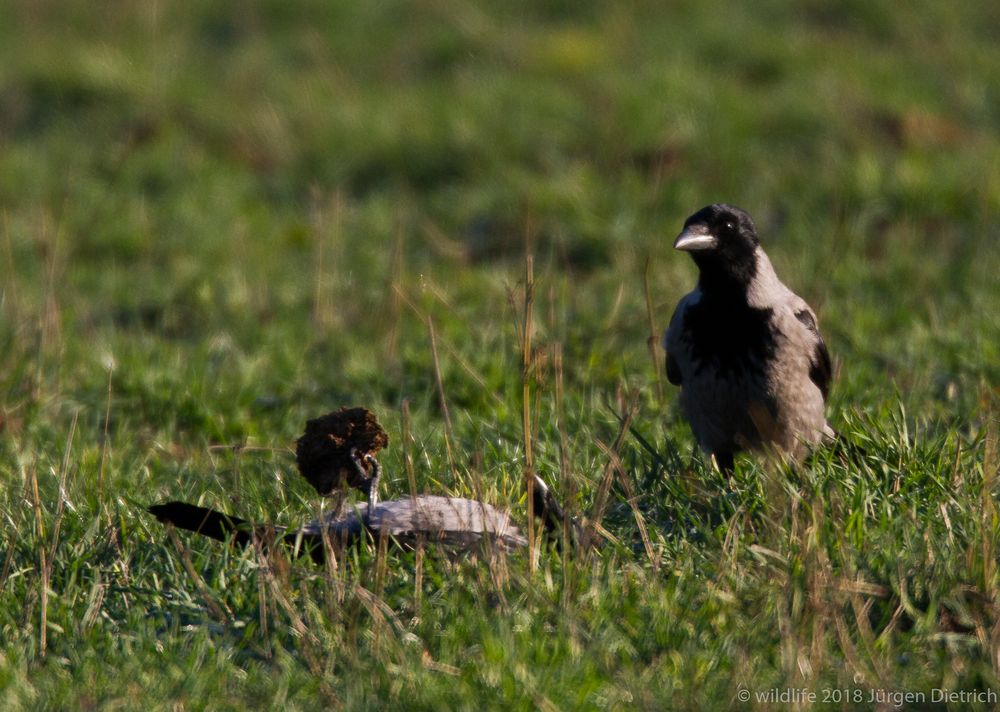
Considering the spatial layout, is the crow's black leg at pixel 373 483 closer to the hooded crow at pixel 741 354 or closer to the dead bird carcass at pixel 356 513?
the dead bird carcass at pixel 356 513

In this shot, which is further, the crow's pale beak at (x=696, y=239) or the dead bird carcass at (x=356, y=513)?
the crow's pale beak at (x=696, y=239)

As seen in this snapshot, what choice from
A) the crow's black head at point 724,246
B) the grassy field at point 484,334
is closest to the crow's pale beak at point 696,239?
the crow's black head at point 724,246

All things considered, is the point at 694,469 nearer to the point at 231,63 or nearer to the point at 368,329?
the point at 368,329

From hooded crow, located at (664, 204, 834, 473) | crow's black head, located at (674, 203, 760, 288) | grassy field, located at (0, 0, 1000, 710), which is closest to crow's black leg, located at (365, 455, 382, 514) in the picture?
grassy field, located at (0, 0, 1000, 710)

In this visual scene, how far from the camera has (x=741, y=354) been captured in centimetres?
448

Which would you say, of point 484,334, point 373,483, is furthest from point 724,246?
point 484,334

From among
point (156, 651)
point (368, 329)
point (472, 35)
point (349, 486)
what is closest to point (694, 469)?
point (349, 486)

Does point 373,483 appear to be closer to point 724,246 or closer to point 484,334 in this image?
point 724,246

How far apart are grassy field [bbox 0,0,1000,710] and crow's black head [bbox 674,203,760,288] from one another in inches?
21.8

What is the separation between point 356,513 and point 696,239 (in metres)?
1.46

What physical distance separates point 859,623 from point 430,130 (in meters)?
7.19

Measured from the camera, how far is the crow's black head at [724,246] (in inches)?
178

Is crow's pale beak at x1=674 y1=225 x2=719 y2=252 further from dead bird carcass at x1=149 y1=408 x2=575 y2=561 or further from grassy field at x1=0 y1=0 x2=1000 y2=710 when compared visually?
dead bird carcass at x1=149 y1=408 x2=575 y2=561

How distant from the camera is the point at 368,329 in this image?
6.70m
